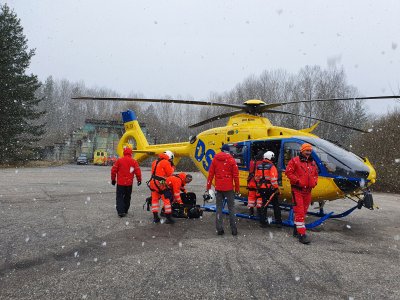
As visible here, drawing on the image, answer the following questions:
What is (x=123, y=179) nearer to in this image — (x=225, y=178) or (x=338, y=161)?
(x=225, y=178)

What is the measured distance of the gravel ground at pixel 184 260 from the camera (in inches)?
136

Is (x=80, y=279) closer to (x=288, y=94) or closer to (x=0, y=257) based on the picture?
(x=0, y=257)

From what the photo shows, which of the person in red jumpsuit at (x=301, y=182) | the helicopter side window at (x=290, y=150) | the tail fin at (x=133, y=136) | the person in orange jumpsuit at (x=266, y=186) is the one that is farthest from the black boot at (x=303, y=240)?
the tail fin at (x=133, y=136)

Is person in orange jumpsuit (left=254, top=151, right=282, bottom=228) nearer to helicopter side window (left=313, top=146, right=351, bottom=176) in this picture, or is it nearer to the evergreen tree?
helicopter side window (left=313, top=146, right=351, bottom=176)

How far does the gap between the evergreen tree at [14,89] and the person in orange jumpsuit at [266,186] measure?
28312mm

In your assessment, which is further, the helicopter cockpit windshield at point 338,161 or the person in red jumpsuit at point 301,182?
the helicopter cockpit windshield at point 338,161

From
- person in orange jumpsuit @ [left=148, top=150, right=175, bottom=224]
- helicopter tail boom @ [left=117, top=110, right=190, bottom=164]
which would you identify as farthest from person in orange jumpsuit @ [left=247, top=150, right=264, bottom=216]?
helicopter tail boom @ [left=117, top=110, right=190, bottom=164]

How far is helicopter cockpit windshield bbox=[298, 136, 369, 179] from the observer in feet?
20.7

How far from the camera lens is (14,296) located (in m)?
3.21

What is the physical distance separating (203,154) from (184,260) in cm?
517

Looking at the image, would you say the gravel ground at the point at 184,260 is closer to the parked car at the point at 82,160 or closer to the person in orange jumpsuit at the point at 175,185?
the person in orange jumpsuit at the point at 175,185

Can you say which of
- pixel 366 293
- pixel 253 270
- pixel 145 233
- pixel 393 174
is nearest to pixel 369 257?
pixel 366 293

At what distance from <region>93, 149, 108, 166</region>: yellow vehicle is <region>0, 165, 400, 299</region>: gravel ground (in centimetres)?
3988

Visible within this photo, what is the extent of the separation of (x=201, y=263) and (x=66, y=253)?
193 cm
